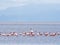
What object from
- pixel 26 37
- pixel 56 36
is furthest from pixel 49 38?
pixel 26 37

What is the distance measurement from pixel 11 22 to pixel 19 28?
208 millimetres

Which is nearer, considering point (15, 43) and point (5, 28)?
point (15, 43)

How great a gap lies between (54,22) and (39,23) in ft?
1.04

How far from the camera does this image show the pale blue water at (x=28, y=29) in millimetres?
4371

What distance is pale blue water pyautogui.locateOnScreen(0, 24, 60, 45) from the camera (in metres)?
4.37

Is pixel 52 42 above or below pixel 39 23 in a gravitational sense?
below

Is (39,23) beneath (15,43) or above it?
above

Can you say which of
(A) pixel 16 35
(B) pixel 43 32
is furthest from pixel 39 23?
(A) pixel 16 35

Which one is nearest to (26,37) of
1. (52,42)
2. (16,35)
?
(16,35)

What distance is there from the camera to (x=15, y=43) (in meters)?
4.31

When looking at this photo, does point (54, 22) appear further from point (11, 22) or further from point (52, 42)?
point (11, 22)

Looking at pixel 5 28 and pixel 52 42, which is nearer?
pixel 52 42

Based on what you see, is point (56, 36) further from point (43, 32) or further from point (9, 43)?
point (9, 43)

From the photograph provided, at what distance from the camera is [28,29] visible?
467cm
